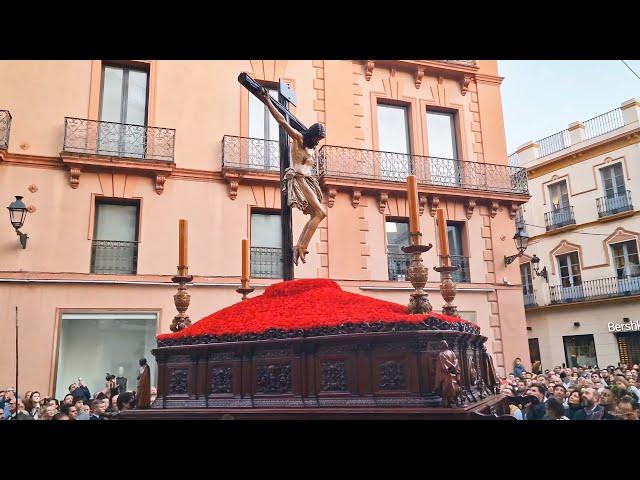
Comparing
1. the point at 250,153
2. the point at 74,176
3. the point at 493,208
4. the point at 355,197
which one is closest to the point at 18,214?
the point at 74,176

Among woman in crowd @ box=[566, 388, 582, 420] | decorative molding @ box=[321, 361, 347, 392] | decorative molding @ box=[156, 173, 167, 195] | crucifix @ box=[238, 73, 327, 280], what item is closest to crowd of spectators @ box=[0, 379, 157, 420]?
crucifix @ box=[238, 73, 327, 280]

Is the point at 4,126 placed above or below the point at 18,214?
above

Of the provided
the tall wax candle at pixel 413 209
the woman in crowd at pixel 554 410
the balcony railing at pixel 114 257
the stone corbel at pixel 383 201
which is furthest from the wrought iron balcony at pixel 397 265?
the tall wax candle at pixel 413 209

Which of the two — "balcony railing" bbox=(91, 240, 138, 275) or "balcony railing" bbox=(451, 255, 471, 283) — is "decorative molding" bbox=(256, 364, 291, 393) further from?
"balcony railing" bbox=(451, 255, 471, 283)

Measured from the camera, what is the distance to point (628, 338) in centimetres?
1311

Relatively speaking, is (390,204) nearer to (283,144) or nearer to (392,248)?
(392,248)

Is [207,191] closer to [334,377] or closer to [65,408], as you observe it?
[65,408]

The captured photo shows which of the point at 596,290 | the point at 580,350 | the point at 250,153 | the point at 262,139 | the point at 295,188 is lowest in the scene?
the point at 580,350

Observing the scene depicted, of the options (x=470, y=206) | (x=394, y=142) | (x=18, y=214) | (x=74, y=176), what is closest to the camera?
(x=18, y=214)

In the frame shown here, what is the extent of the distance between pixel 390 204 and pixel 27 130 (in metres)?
6.14

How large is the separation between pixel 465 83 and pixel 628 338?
736 cm

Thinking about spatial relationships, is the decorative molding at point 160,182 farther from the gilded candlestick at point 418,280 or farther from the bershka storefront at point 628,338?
the bershka storefront at point 628,338

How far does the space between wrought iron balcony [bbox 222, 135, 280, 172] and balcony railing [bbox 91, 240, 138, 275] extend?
2112mm

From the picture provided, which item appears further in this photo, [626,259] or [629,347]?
[626,259]
